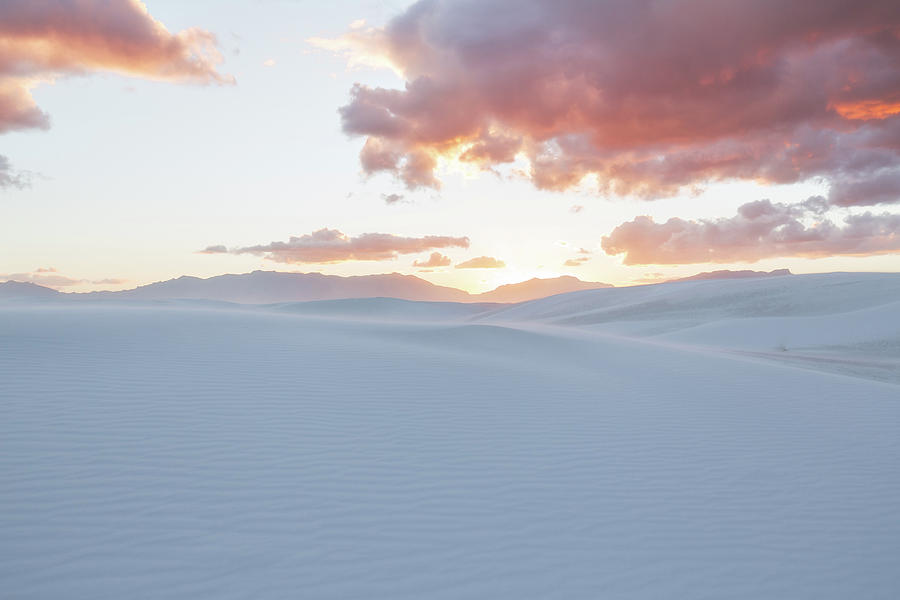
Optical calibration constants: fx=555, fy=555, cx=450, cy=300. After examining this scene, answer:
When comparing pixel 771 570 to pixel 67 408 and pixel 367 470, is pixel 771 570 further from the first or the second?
pixel 67 408

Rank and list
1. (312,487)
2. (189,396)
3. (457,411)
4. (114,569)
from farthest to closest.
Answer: (457,411) → (189,396) → (312,487) → (114,569)

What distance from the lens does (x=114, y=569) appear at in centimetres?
386

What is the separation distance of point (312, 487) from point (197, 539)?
3.69 feet

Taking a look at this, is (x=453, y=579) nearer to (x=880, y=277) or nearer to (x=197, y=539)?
(x=197, y=539)

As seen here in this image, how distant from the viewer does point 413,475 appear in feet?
18.4

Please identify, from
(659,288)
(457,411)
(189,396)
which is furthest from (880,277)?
(189,396)

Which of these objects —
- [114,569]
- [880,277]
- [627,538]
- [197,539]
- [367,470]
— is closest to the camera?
[114,569]

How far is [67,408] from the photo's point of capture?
6.50m

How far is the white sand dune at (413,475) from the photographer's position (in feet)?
13.4

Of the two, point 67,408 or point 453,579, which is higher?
point 67,408

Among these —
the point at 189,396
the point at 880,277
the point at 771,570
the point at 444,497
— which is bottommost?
the point at 771,570

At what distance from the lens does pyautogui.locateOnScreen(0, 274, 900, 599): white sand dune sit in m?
4.09

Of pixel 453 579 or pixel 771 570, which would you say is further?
pixel 771 570

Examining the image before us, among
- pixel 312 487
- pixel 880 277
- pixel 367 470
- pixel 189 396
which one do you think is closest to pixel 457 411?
pixel 367 470
